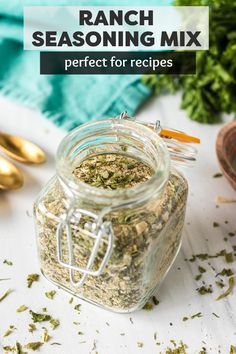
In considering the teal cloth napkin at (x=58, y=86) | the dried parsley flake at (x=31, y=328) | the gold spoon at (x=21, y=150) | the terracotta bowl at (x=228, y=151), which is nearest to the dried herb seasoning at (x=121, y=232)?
the dried parsley flake at (x=31, y=328)

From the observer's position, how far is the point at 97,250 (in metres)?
1.00

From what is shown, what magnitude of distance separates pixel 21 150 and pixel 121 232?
550mm

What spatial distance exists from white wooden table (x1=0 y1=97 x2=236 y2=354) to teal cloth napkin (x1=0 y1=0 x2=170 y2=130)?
188mm

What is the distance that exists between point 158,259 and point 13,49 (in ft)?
3.09

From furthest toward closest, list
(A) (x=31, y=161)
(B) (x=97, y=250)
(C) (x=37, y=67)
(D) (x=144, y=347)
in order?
(C) (x=37, y=67)
(A) (x=31, y=161)
(D) (x=144, y=347)
(B) (x=97, y=250)

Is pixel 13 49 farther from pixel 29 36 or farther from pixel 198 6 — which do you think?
pixel 198 6

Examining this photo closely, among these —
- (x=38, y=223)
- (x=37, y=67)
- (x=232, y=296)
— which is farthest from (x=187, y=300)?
(x=37, y=67)

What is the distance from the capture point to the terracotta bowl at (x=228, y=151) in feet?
4.31

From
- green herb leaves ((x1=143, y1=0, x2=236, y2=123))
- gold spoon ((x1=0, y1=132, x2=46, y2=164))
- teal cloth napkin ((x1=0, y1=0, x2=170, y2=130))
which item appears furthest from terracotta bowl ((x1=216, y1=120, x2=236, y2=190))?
gold spoon ((x1=0, y1=132, x2=46, y2=164))

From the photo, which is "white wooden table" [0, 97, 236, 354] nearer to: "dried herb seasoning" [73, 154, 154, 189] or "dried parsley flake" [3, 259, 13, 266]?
"dried parsley flake" [3, 259, 13, 266]

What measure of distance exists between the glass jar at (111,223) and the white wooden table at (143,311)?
0.04 metres

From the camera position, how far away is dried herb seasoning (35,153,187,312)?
3.32 ft

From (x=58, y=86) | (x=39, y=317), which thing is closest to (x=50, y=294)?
(x=39, y=317)

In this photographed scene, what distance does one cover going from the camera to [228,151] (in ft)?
4.62
